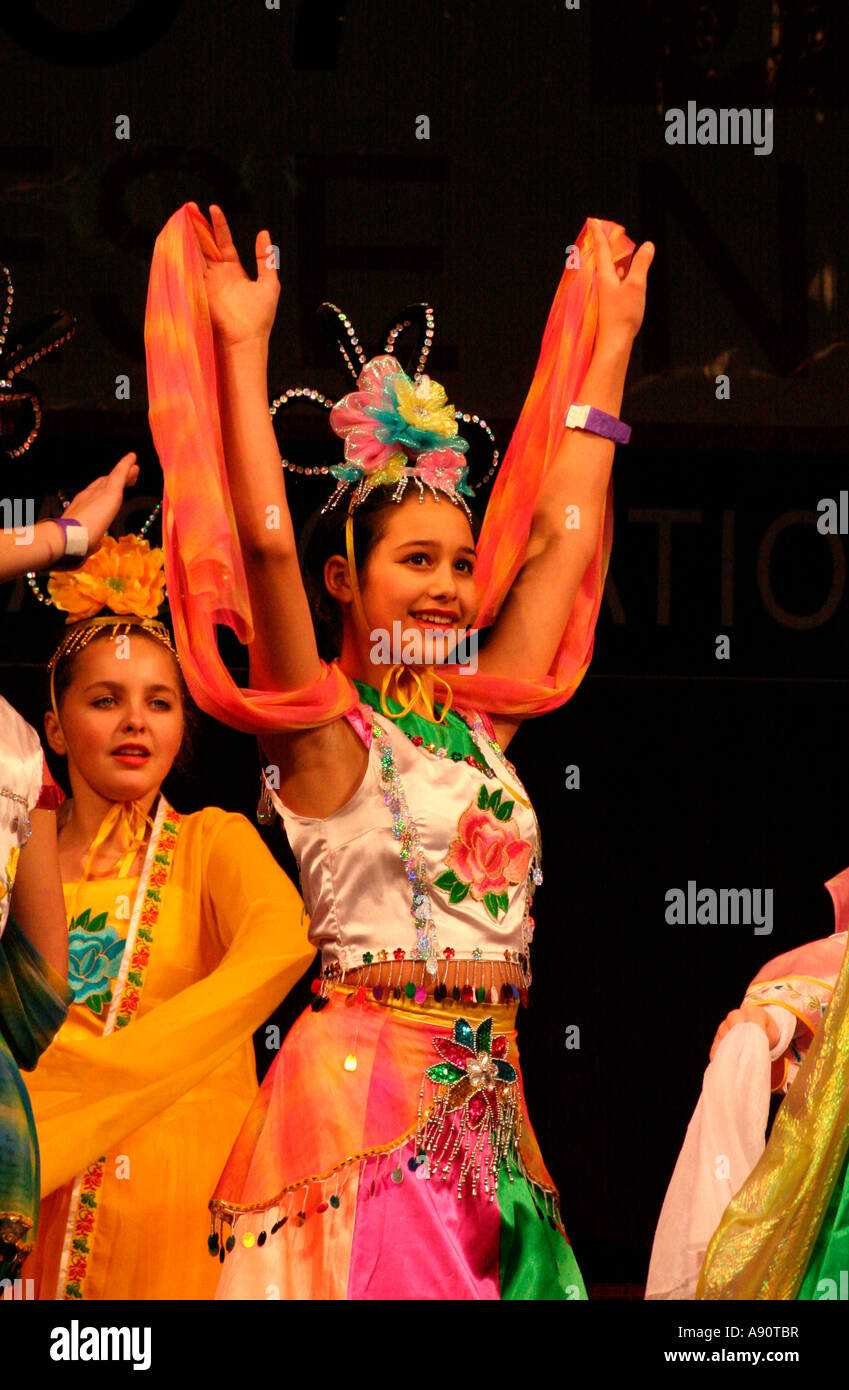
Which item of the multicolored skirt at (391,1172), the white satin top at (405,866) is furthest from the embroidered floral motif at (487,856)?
the multicolored skirt at (391,1172)

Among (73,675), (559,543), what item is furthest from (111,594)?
(559,543)

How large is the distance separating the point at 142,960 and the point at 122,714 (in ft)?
1.37

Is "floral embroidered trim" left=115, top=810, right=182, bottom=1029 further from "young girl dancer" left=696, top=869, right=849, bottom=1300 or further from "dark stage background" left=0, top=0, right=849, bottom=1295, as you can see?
"young girl dancer" left=696, top=869, right=849, bottom=1300

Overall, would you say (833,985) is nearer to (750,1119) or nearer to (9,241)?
(750,1119)

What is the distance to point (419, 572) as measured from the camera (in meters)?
3.17

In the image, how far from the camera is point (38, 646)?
13.4 feet

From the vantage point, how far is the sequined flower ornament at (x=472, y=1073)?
2934mm

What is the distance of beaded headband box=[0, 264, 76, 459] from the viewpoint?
3.40m

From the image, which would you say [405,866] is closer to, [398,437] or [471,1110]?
[471,1110]

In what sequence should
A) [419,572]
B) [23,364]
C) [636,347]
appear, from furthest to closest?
[636,347] → [23,364] → [419,572]

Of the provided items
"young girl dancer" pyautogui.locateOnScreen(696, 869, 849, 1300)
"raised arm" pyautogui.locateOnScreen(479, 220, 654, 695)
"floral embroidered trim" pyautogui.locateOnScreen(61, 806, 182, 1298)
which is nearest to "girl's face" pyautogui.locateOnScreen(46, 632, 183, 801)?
"floral embroidered trim" pyautogui.locateOnScreen(61, 806, 182, 1298)

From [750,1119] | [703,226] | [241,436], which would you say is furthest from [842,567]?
[241,436]

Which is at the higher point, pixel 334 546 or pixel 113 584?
pixel 113 584

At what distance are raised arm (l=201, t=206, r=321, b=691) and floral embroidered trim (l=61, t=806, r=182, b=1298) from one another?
0.82 meters
